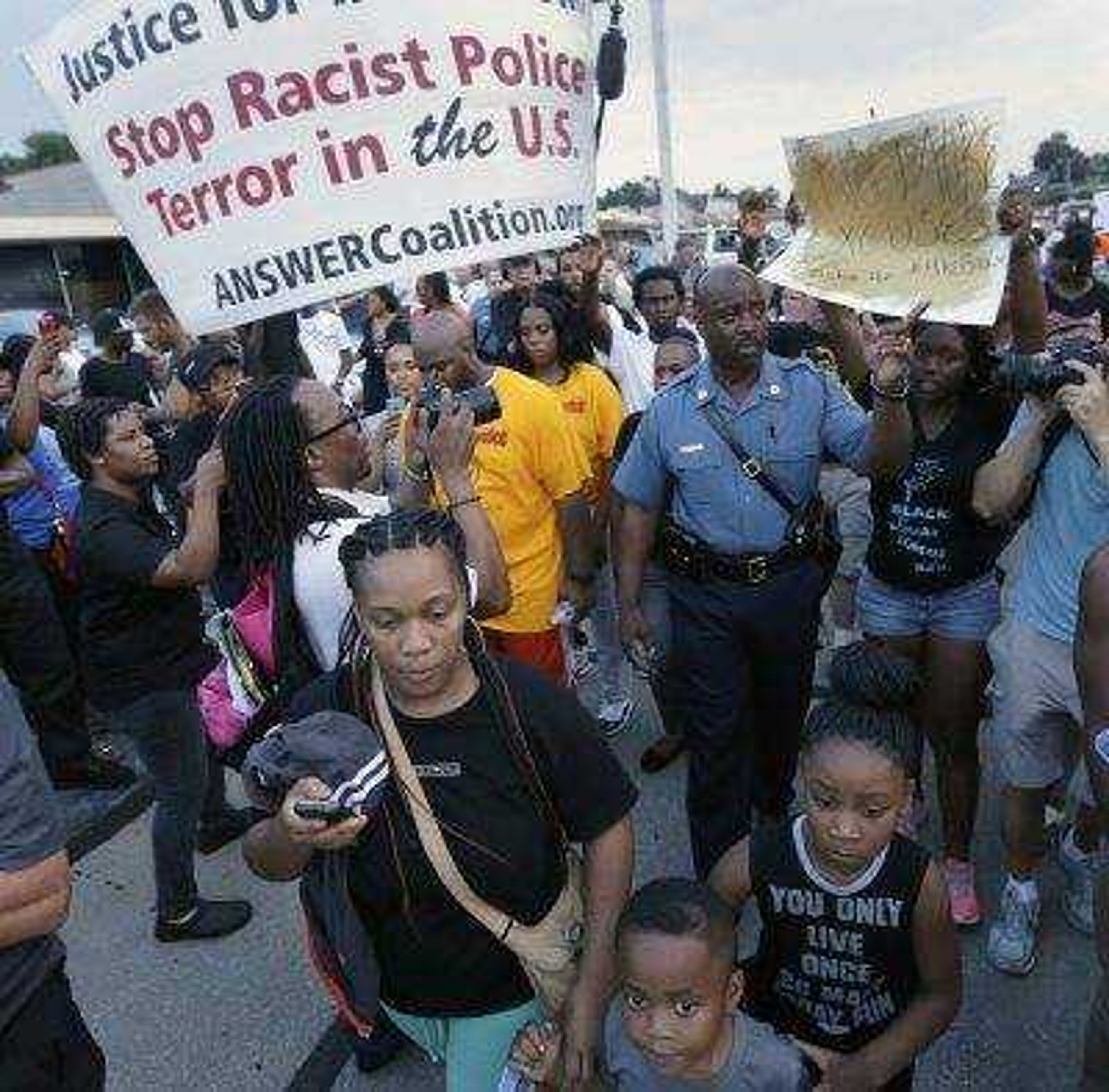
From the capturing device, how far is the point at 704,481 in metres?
3.06

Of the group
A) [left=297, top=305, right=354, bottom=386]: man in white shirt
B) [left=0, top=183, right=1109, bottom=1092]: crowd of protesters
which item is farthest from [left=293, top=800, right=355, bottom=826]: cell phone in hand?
[left=297, top=305, right=354, bottom=386]: man in white shirt

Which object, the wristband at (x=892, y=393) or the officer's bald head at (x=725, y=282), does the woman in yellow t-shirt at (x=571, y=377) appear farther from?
the wristband at (x=892, y=393)

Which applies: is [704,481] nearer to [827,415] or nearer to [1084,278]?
[827,415]

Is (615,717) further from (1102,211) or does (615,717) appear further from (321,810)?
(1102,211)

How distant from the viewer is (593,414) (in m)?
4.61

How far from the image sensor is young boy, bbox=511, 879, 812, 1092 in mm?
1678

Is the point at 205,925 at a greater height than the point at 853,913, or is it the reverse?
the point at 853,913

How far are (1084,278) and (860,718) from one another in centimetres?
538

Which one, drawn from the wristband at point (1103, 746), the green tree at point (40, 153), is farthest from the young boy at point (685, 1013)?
the green tree at point (40, 153)

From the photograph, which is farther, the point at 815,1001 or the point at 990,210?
the point at 990,210

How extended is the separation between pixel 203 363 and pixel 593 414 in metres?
1.55

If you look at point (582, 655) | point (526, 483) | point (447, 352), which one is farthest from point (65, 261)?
point (526, 483)

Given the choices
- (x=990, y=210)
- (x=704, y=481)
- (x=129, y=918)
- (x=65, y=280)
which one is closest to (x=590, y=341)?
(x=704, y=481)

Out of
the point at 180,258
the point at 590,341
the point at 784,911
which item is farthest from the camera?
the point at 590,341
